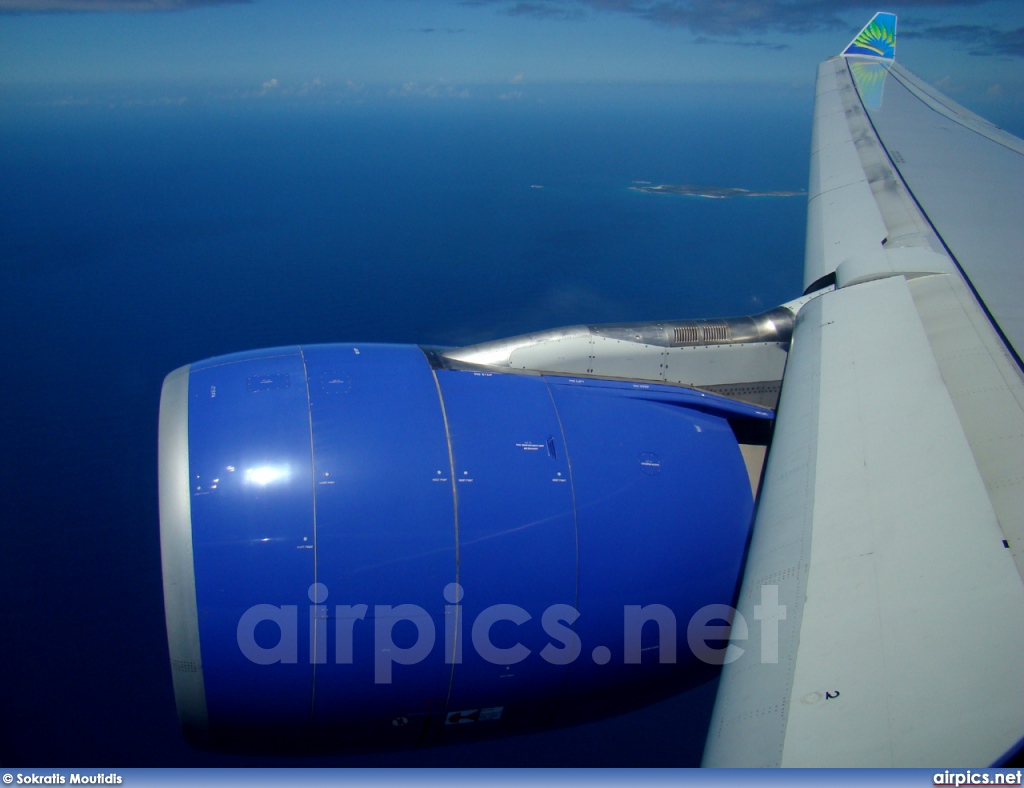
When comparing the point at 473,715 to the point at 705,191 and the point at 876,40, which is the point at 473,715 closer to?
the point at 876,40

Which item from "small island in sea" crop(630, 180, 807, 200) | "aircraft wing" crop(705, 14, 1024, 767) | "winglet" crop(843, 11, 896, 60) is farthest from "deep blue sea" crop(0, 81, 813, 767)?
"winglet" crop(843, 11, 896, 60)

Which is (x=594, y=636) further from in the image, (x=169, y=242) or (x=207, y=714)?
(x=169, y=242)

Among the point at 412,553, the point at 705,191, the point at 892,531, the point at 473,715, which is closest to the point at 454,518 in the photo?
the point at 412,553

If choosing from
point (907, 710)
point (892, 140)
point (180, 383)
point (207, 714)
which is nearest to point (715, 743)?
point (907, 710)

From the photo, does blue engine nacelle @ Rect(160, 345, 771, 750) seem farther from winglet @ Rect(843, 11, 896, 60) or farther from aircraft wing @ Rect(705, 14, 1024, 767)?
winglet @ Rect(843, 11, 896, 60)

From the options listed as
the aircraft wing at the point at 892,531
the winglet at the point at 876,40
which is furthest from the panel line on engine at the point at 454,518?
the winglet at the point at 876,40

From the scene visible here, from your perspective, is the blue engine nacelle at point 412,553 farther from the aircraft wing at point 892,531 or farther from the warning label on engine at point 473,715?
the aircraft wing at point 892,531
